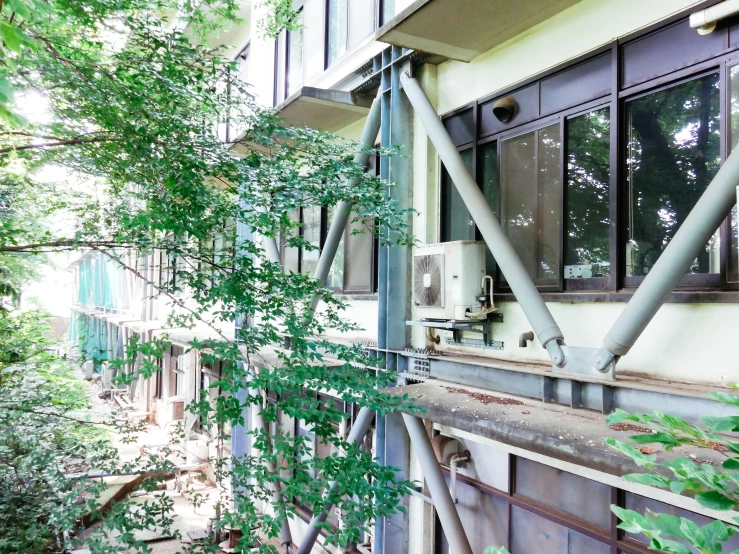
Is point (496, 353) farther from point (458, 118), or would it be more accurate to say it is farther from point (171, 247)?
point (171, 247)

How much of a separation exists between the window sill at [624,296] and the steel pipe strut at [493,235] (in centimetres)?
33

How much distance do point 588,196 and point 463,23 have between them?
7.53ft

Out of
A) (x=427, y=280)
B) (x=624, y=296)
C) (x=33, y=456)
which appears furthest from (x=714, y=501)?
(x=33, y=456)

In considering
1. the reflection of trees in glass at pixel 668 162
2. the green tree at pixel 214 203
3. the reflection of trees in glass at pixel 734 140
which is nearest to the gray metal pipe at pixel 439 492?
the green tree at pixel 214 203

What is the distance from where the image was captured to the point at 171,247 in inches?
186

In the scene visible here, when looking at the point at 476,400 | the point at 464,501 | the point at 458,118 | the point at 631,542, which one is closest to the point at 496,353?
the point at 476,400

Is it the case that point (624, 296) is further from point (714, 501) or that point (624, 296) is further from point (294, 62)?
point (294, 62)

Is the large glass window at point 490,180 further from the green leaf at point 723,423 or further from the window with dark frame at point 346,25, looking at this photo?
the green leaf at point 723,423

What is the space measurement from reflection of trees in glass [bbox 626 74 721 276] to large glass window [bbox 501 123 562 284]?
0.78 m

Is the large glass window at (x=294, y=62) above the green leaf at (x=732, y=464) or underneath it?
above

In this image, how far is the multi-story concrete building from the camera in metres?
3.96

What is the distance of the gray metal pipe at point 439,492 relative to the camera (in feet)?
17.4

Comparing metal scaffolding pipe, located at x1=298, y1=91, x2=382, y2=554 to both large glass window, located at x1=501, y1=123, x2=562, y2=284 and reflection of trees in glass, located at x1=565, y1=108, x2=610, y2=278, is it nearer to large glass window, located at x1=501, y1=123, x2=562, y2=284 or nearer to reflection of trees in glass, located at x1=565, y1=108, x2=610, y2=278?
large glass window, located at x1=501, y1=123, x2=562, y2=284

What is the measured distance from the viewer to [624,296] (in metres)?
4.53
